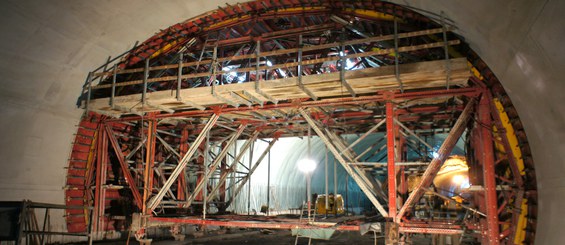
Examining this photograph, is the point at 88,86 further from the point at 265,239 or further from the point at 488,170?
the point at 488,170

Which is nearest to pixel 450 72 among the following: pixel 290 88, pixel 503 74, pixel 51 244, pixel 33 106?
pixel 503 74

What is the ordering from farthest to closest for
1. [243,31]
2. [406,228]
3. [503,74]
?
[243,31] → [406,228] → [503,74]

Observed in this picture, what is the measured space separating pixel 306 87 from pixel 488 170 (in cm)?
444

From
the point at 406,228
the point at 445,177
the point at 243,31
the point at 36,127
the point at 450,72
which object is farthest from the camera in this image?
the point at 445,177

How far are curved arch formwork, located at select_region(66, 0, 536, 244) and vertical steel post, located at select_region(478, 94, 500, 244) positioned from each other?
0.07ft

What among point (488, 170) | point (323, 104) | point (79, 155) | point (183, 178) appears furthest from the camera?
point (183, 178)

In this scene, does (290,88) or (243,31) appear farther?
(243,31)

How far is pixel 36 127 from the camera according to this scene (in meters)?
11.4

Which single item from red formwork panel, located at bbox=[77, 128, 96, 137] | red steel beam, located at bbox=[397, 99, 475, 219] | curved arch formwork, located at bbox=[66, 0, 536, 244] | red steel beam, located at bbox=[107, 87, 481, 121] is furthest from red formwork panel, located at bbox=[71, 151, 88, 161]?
red steel beam, located at bbox=[397, 99, 475, 219]

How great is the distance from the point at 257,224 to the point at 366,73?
4.73 meters

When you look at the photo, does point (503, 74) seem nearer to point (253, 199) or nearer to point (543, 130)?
point (543, 130)

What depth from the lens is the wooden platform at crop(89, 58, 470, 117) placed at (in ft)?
28.6

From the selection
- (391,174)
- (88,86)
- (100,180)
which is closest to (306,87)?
(391,174)

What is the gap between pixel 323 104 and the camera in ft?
35.0
